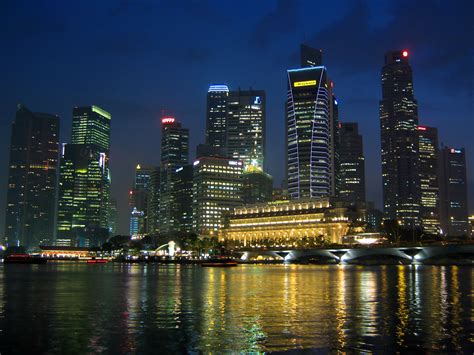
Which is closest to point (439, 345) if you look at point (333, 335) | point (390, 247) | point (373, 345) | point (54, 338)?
point (373, 345)

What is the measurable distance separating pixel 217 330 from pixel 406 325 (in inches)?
Result: 492

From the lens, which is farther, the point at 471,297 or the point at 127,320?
the point at 471,297

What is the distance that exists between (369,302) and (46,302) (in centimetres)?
3066

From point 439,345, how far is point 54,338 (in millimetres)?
21122

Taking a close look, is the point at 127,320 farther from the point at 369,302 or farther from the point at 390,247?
the point at 390,247

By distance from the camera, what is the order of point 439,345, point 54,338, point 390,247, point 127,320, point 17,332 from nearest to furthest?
point 439,345 < point 54,338 < point 17,332 < point 127,320 < point 390,247

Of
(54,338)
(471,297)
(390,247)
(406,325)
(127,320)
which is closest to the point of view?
(54,338)

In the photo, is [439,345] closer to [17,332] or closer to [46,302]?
[17,332]

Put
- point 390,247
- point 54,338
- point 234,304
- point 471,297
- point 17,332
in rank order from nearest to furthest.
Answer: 1. point 54,338
2. point 17,332
3. point 234,304
4. point 471,297
5. point 390,247

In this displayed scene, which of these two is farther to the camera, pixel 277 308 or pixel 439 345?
pixel 277 308

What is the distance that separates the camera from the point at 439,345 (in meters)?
28.9

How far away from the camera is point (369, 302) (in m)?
52.2

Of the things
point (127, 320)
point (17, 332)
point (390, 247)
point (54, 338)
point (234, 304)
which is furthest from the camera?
point (390, 247)

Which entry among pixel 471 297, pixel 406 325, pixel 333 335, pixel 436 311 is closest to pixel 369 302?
pixel 436 311
